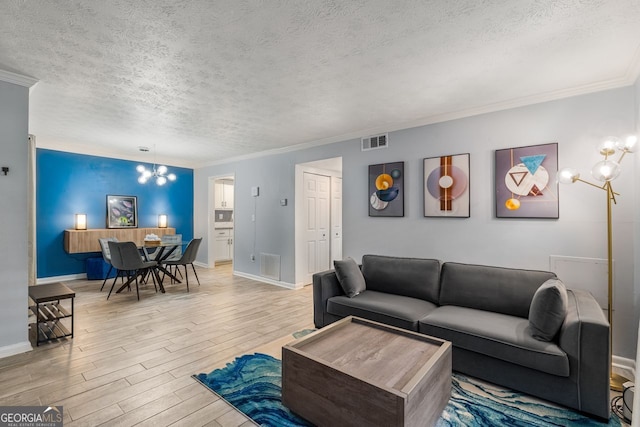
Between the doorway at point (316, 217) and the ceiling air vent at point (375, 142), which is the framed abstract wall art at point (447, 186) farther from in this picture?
the doorway at point (316, 217)

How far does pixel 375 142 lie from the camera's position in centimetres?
416

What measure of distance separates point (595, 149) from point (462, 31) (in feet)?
5.92

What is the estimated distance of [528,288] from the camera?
2.67m

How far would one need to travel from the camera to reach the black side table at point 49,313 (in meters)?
2.95

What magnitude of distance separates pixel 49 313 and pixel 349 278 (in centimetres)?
317

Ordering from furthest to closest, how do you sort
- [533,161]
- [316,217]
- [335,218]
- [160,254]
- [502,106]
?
[335,218], [316,217], [160,254], [502,106], [533,161]

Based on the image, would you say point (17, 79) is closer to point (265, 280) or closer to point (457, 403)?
point (265, 280)

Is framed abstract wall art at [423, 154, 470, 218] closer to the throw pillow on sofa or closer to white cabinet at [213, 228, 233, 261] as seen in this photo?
the throw pillow on sofa

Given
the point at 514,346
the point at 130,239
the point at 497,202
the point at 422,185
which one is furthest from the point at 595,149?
the point at 130,239

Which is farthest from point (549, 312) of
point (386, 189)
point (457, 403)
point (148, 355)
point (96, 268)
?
point (96, 268)

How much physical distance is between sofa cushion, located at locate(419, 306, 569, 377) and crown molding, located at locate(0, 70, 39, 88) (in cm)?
401

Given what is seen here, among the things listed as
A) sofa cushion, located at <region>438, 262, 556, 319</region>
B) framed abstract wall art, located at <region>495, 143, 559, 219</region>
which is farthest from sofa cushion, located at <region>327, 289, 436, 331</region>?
framed abstract wall art, located at <region>495, 143, 559, 219</region>

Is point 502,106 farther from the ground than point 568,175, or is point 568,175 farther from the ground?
point 502,106

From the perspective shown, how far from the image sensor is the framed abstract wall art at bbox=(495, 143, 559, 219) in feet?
9.45
